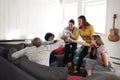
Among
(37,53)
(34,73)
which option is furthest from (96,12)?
(34,73)

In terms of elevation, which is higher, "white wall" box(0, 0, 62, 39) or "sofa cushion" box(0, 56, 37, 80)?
"white wall" box(0, 0, 62, 39)

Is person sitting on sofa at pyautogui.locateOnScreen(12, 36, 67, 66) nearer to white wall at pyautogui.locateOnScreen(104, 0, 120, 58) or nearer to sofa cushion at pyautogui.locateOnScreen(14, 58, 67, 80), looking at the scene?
sofa cushion at pyautogui.locateOnScreen(14, 58, 67, 80)

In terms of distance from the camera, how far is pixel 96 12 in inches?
244

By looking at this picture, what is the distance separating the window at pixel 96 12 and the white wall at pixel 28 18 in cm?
130

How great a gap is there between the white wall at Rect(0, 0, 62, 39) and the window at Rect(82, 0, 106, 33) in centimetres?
130

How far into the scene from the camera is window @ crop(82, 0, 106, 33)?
5922 millimetres

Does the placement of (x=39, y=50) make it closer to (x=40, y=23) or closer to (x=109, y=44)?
(x=109, y=44)

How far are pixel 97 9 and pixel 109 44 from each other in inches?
51.3

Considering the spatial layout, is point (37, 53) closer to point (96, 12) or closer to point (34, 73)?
point (34, 73)

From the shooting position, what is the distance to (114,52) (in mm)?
5398

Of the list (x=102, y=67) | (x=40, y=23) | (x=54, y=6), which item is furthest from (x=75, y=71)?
(x=54, y=6)

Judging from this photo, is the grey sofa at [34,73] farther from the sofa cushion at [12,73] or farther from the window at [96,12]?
the window at [96,12]

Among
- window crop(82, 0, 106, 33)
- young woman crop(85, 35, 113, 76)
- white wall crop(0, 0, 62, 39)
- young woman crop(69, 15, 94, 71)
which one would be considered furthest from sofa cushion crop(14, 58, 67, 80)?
white wall crop(0, 0, 62, 39)

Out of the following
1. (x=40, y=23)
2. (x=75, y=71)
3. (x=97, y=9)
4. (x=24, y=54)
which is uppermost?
(x=97, y=9)
